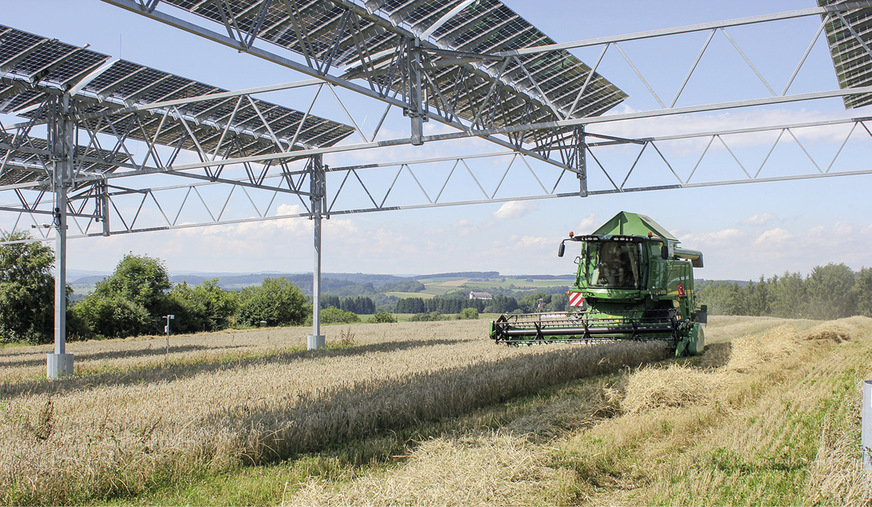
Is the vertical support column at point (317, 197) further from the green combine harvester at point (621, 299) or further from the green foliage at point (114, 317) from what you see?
the green foliage at point (114, 317)

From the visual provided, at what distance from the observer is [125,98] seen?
15891 millimetres

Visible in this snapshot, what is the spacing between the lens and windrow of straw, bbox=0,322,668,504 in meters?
5.86

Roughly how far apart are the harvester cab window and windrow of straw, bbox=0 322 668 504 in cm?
326

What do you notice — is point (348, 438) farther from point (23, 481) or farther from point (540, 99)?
point (540, 99)

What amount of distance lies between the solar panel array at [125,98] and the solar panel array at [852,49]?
1091 centimetres

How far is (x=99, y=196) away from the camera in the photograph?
73.2 ft

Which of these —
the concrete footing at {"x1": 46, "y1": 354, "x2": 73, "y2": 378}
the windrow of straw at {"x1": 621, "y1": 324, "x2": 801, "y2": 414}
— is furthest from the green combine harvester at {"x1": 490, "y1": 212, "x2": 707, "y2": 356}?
the concrete footing at {"x1": 46, "y1": 354, "x2": 73, "y2": 378}

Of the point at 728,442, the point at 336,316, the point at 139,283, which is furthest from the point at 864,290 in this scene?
the point at 728,442

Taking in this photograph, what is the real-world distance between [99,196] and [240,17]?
13.9 m

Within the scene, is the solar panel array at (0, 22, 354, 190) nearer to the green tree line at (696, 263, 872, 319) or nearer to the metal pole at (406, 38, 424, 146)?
the metal pole at (406, 38, 424, 146)

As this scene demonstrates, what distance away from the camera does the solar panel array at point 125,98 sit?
1377 centimetres

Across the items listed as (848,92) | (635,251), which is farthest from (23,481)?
(635,251)

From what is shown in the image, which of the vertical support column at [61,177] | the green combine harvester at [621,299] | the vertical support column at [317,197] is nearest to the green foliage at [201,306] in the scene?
the vertical support column at [317,197]

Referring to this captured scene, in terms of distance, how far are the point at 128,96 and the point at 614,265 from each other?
42.4 ft
